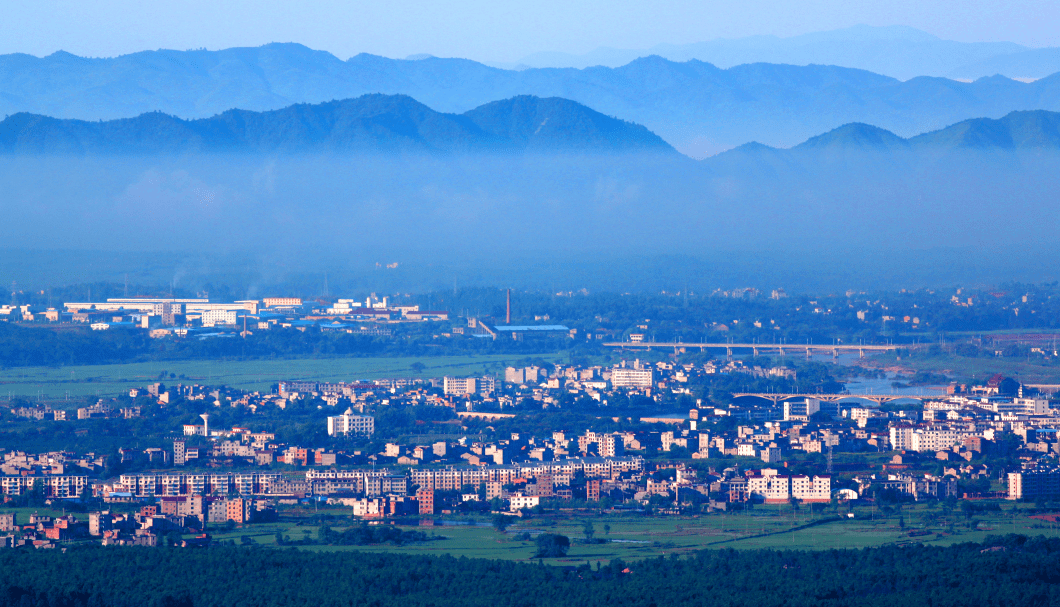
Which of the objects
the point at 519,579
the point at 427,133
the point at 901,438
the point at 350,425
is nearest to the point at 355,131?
the point at 427,133

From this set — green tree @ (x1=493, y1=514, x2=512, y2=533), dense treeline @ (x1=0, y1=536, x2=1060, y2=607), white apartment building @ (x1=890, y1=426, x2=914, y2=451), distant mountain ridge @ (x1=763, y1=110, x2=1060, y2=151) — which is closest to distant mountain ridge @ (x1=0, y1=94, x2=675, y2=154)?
distant mountain ridge @ (x1=763, y1=110, x2=1060, y2=151)

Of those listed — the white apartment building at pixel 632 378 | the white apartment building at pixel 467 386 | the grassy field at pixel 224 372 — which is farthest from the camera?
the white apartment building at pixel 632 378

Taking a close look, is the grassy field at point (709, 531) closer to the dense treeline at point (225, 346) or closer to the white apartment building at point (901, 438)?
the white apartment building at point (901, 438)

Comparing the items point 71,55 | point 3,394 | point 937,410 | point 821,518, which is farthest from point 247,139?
point 821,518

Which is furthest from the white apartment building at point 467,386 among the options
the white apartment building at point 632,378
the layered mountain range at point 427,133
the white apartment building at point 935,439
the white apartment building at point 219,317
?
the layered mountain range at point 427,133

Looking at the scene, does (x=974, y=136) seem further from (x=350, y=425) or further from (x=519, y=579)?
(x=519, y=579)

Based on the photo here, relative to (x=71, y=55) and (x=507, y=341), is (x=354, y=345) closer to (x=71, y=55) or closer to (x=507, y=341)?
(x=507, y=341)
